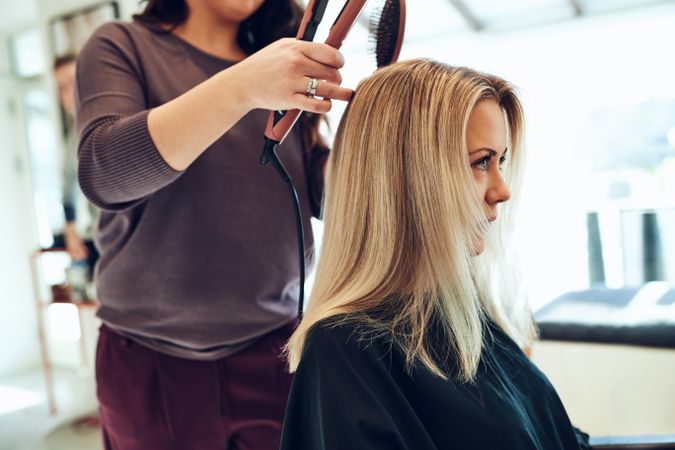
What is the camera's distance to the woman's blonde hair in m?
0.82

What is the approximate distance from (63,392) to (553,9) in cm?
459

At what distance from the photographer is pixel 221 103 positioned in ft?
2.30

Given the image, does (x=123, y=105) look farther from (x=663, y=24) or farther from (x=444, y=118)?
(x=663, y=24)

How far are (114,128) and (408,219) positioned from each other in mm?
434

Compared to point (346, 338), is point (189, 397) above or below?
below

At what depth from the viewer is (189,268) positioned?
90 cm

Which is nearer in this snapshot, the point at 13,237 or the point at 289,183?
the point at 289,183

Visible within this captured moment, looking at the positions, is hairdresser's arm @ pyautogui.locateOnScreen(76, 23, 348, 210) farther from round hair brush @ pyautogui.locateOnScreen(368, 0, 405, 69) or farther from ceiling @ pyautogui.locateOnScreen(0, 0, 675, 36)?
ceiling @ pyautogui.locateOnScreen(0, 0, 675, 36)

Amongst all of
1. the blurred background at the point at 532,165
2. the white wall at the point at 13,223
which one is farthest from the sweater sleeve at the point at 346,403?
the white wall at the point at 13,223

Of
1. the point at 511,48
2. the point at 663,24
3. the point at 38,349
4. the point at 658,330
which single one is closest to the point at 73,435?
the point at 38,349

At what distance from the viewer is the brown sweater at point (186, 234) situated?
0.89 meters

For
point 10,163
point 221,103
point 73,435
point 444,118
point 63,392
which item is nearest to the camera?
point 221,103

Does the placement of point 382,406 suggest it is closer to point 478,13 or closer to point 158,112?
point 158,112

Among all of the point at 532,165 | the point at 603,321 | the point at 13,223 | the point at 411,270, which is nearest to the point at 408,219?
the point at 411,270
